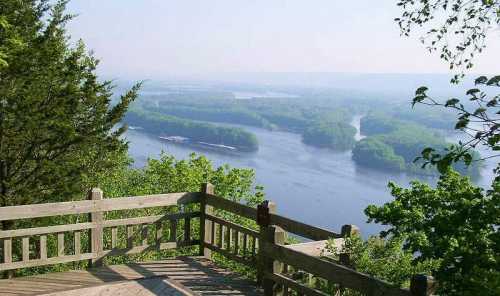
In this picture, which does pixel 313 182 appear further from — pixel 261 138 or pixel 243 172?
pixel 243 172

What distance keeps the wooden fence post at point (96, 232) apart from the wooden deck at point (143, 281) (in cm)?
16

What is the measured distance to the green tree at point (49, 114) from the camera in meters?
14.4

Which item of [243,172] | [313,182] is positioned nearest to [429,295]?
[243,172]

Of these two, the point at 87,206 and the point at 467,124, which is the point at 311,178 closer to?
the point at 87,206

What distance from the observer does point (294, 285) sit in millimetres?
5941

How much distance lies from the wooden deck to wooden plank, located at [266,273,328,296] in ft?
4.08

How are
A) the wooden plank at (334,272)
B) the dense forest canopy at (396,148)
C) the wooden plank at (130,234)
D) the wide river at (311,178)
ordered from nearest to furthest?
the wooden plank at (334,272), the wooden plank at (130,234), the wide river at (311,178), the dense forest canopy at (396,148)

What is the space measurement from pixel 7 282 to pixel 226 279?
10.4 feet

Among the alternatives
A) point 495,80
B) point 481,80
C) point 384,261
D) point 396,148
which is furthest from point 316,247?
point 396,148

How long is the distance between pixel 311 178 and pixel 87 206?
344 feet

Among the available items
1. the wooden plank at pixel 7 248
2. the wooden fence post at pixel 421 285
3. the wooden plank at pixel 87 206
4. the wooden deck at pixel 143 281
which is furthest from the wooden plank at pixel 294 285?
the wooden plank at pixel 7 248

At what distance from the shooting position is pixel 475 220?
7414 millimetres

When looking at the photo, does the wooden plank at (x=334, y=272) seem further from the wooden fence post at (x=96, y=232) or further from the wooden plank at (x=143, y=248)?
the wooden plank at (x=143, y=248)

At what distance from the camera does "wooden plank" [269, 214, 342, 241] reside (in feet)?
23.6
